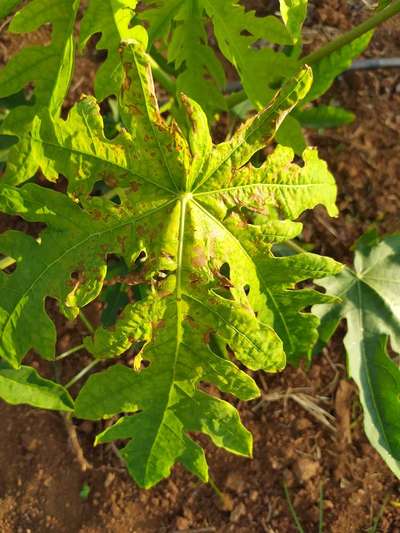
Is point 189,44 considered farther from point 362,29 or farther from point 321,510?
point 321,510

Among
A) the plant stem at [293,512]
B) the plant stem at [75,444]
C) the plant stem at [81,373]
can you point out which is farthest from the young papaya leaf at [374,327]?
the plant stem at [75,444]

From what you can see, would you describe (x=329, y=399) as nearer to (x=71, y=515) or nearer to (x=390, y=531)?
(x=390, y=531)

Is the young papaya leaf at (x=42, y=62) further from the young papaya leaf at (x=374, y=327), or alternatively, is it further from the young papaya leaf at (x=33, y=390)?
the young papaya leaf at (x=374, y=327)

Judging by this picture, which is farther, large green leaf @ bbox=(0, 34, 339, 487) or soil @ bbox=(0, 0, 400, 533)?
soil @ bbox=(0, 0, 400, 533)

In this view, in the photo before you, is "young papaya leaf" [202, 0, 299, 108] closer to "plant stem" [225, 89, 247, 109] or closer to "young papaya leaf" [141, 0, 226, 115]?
"young papaya leaf" [141, 0, 226, 115]

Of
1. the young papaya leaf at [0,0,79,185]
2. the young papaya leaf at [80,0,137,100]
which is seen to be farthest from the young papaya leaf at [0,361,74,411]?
the young papaya leaf at [80,0,137,100]

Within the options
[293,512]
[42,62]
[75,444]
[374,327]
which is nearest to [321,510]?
[293,512]
